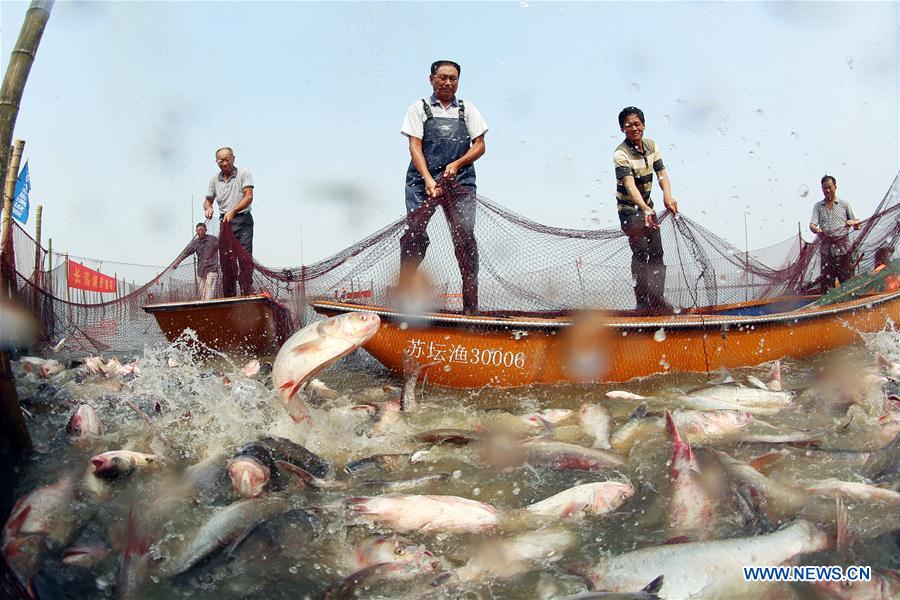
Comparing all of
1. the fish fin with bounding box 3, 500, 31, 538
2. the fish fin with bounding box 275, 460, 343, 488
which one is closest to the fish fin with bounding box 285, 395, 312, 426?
the fish fin with bounding box 275, 460, 343, 488

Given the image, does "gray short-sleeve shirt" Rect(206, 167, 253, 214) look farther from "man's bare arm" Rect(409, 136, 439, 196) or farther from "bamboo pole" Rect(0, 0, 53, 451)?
"bamboo pole" Rect(0, 0, 53, 451)

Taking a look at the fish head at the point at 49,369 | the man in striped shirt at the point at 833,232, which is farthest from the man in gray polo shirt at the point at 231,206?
the man in striped shirt at the point at 833,232

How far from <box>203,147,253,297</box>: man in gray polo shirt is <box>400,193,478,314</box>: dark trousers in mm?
3210

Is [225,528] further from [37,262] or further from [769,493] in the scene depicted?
[37,262]

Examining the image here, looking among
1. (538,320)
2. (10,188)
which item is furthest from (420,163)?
(10,188)

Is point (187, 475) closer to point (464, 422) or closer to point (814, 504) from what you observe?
point (464, 422)

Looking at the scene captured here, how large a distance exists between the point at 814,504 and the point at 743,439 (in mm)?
1005

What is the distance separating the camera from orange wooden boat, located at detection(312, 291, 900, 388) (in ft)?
16.7

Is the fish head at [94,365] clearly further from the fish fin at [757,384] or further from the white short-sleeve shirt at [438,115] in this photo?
the fish fin at [757,384]

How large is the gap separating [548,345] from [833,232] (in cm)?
619

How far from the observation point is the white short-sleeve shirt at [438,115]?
5.71 metres

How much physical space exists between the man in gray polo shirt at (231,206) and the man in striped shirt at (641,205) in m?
4.60

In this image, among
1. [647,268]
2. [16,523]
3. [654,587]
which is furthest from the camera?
[647,268]

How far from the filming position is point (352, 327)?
13.1 ft
